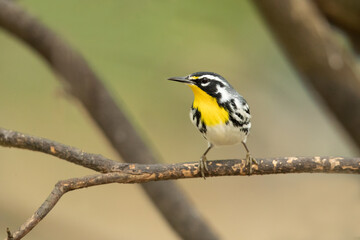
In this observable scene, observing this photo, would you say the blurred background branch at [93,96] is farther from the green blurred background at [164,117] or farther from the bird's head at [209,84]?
the bird's head at [209,84]

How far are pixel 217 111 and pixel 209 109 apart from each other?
0.03 metres

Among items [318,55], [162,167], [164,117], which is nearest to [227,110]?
[162,167]

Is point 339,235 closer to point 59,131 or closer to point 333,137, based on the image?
point 333,137

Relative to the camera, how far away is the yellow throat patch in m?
1.82

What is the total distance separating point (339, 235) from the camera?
3479 mm

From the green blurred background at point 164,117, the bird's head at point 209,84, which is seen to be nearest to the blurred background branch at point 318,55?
the green blurred background at point 164,117

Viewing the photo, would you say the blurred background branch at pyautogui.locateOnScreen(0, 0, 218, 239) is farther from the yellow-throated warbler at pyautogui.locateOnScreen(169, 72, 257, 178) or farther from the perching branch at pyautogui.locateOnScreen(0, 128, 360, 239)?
the perching branch at pyautogui.locateOnScreen(0, 128, 360, 239)

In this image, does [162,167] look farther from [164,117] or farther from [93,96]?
[164,117]

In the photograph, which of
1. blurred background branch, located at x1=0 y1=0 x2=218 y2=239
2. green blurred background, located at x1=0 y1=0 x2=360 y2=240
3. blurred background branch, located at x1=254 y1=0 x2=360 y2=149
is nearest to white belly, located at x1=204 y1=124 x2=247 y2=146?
blurred background branch, located at x1=0 y1=0 x2=218 y2=239

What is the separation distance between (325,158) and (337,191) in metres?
2.89

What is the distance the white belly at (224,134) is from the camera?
5.95 feet

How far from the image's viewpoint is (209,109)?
1844 millimetres

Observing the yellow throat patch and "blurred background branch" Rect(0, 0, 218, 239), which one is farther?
"blurred background branch" Rect(0, 0, 218, 239)

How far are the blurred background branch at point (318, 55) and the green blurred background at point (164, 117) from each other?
109 cm
